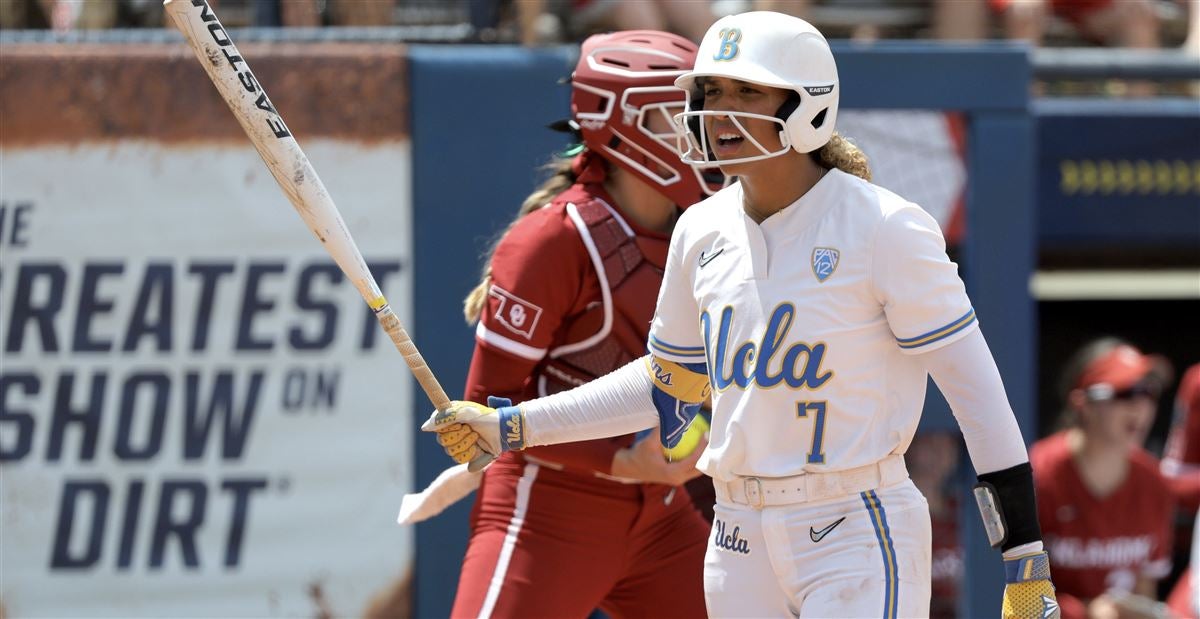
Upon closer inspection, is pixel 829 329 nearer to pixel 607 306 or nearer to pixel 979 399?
pixel 979 399

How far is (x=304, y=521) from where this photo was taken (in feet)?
18.0

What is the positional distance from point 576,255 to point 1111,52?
15.1 ft

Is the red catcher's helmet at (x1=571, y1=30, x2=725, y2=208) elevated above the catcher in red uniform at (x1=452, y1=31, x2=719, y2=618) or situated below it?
above

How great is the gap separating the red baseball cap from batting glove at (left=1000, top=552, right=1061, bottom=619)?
3433 millimetres

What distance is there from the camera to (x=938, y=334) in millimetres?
2883

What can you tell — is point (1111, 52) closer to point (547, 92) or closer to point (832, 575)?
point (547, 92)

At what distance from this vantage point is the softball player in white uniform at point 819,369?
115 inches

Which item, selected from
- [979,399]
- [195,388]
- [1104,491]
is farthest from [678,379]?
[1104,491]

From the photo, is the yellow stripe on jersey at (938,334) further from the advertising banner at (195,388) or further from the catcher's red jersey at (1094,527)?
the catcher's red jersey at (1094,527)

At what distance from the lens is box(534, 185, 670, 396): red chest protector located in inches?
151

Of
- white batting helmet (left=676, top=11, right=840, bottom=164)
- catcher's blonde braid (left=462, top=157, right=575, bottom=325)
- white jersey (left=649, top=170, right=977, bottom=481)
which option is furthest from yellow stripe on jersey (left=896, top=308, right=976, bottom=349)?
catcher's blonde braid (left=462, top=157, right=575, bottom=325)

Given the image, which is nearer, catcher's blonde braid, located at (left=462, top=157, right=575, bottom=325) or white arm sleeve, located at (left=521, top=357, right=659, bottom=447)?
white arm sleeve, located at (left=521, top=357, right=659, bottom=447)

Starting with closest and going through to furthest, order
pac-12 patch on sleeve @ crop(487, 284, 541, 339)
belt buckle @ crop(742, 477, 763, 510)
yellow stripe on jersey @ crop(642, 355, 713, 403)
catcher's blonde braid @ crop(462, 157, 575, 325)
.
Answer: belt buckle @ crop(742, 477, 763, 510), yellow stripe on jersey @ crop(642, 355, 713, 403), pac-12 patch on sleeve @ crop(487, 284, 541, 339), catcher's blonde braid @ crop(462, 157, 575, 325)

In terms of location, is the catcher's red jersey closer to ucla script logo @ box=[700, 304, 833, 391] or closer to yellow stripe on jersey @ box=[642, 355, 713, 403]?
yellow stripe on jersey @ box=[642, 355, 713, 403]
